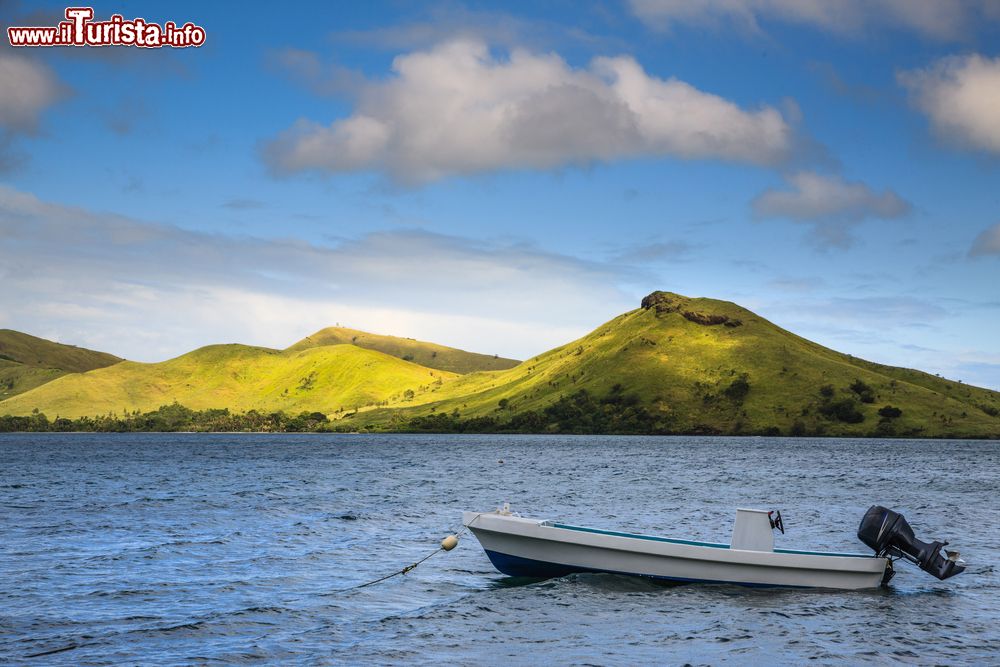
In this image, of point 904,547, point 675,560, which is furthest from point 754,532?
point 904,547

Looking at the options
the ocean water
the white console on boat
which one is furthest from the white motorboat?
the ocean water

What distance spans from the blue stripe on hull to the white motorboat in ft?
0.12

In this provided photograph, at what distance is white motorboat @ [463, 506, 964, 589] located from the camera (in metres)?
31.7

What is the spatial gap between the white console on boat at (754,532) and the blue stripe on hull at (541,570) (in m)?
1.32

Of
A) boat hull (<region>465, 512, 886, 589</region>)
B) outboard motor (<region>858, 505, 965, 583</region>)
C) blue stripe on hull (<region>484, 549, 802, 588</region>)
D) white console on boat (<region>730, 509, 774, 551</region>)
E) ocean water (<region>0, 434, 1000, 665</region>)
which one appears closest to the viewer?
ocean water (<region>0, 434, 1000, 665</region>)

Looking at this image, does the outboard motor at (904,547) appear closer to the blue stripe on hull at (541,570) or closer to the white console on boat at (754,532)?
the white console on boat at (754,532)

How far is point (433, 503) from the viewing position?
218ft

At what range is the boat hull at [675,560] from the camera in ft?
104

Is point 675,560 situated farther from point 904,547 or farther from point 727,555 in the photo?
point 904,547

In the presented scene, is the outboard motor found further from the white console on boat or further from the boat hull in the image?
the white console on boat

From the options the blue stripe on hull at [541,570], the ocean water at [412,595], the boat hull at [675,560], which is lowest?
the ocean water at [412,595]

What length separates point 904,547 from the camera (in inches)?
1287

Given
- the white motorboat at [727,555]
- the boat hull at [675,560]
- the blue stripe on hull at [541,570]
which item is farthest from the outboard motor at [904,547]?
the blue stripe on hull at [541,570]

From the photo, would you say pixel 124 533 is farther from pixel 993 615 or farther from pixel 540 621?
pixel 993 615
